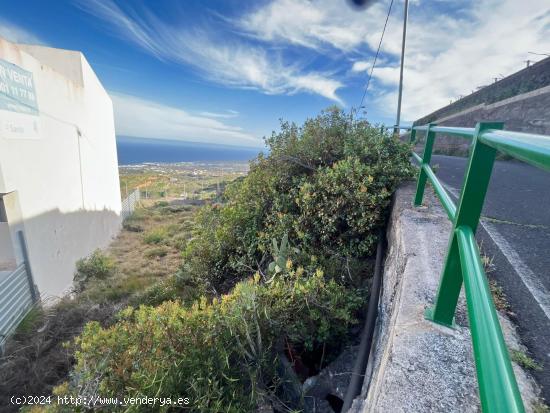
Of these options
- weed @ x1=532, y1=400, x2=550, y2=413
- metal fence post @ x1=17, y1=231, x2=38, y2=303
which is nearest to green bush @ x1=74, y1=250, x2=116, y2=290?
metal fence post @ x1=17, y1=231, x2=38, y2=303

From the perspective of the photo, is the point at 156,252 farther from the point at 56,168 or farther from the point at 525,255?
the point at 525,255

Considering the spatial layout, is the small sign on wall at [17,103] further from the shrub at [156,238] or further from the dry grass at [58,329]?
the shrub at [156,238]

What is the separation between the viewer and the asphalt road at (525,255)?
1.26 metres

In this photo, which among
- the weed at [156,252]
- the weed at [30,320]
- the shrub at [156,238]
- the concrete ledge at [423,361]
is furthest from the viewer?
the shrub at [156,238]

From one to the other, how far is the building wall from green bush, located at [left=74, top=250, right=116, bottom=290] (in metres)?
0.25

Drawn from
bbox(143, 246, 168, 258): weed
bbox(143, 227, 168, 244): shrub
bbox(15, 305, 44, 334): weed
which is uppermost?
bbox(15, 305, 44, 334): weed

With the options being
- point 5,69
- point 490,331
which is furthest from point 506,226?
point 5,69

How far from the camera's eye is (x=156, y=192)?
3469 cm

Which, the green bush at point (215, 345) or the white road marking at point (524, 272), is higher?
the white road marking at point (524, 272)

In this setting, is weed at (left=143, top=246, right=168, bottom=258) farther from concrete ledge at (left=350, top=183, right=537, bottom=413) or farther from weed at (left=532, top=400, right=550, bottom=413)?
weed at (left=532, top=400, right=550, bottom=413)

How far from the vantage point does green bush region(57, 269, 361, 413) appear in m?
1.64

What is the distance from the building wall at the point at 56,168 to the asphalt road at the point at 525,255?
7091mm

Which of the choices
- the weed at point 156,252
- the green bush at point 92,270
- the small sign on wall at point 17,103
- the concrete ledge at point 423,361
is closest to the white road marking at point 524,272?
the concrete ledge at point 423,361

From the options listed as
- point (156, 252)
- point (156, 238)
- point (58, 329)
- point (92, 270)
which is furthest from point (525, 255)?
point (156, 238)
